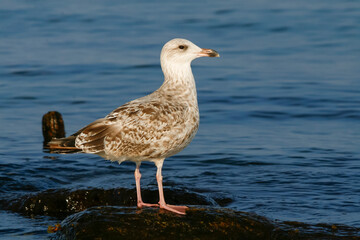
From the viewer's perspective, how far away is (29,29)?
2334 centimetres

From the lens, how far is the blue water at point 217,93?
1004cm

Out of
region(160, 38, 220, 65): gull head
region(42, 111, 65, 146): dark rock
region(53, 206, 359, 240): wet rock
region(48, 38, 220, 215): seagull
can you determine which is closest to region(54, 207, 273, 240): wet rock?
region(53, 206, 359, 240): wet rock

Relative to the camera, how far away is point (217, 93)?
53.8ft

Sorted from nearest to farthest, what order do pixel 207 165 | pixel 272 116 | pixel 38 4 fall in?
pixel 207 165, pixel 272 116, pixel 38 4

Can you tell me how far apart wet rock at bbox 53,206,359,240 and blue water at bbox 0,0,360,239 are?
1065 millimetres

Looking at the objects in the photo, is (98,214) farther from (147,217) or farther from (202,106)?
(202,106)

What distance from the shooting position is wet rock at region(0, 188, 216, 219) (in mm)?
8680

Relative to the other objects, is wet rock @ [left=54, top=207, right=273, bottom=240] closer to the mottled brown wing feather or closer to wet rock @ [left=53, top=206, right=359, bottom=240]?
wet rock @ [left=53, top=206, right=359, bottom=240]

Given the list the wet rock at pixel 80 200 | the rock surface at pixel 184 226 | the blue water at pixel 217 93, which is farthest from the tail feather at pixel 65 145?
the wet rock at pixel 80 200

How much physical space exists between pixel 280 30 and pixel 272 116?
325 inches

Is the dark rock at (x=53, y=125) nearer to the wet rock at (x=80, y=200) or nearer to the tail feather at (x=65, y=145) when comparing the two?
the wet rock at (x=80, y=200)

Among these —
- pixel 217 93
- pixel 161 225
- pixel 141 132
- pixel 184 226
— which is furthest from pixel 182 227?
pixel 217 93

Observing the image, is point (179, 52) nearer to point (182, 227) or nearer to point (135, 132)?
point (135, 132)

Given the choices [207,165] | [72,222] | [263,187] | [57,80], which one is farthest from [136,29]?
[72,222]
